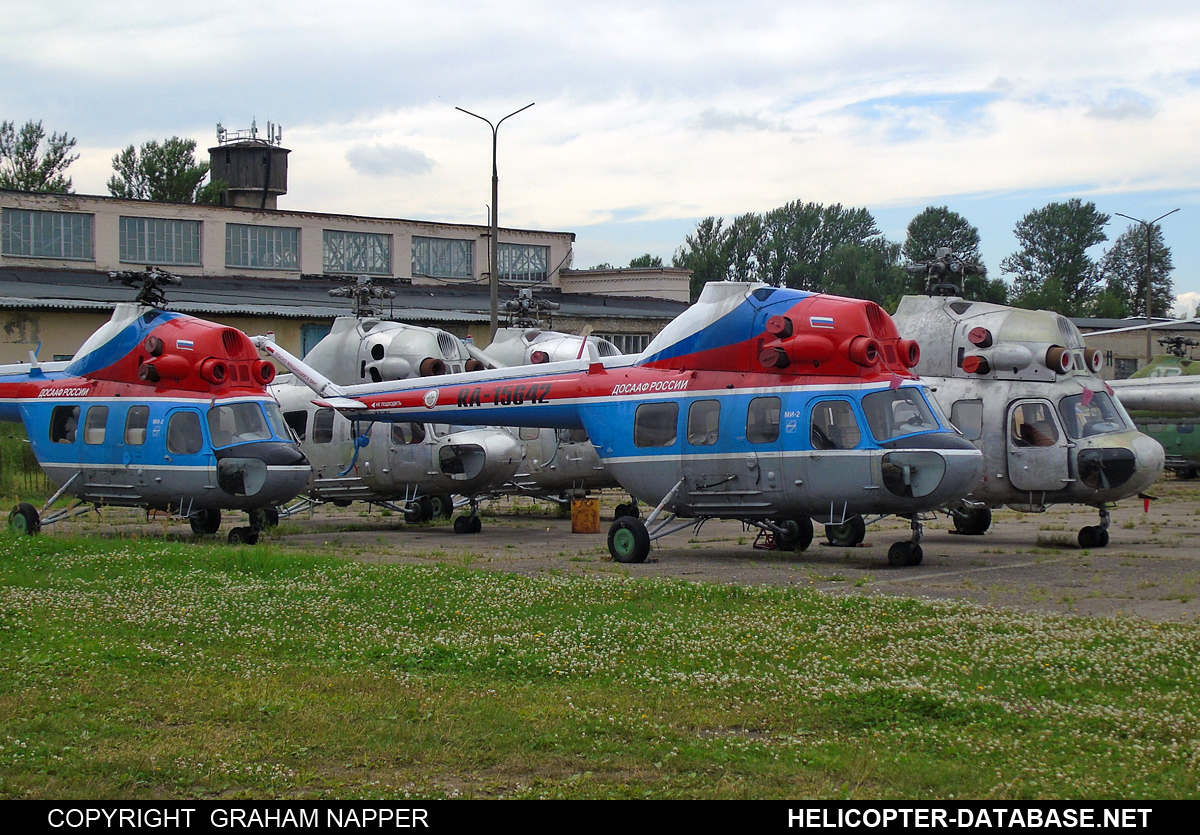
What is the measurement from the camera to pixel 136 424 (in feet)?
63.4

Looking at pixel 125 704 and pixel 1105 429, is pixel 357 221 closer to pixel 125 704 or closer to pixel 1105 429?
pixel 1105 429

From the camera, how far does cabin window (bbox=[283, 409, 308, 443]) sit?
23.8 meters

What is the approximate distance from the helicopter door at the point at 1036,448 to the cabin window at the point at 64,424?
14895mm

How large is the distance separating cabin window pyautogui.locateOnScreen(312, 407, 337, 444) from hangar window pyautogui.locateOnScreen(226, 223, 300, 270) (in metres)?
34.6

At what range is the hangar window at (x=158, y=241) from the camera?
53.3 metres

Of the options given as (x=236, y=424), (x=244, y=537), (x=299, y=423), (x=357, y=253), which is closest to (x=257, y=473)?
(x=236, y=424)

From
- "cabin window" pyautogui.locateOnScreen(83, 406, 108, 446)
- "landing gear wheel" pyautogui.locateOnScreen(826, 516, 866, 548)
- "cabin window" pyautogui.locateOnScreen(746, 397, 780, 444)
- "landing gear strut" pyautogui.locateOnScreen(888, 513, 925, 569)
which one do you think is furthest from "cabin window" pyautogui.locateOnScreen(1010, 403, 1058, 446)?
"cabin window" pyautogui.locateOnScreen(83, 406, 108, 446)

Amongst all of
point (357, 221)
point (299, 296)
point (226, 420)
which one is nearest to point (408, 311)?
point (299, 296)

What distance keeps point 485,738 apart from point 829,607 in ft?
16.9

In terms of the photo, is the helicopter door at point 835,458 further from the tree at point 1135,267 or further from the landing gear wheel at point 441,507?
the tree at point 1135,267

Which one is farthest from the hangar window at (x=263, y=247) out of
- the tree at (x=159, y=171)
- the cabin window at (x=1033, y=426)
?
the cabin window at (x=1033, y=426)

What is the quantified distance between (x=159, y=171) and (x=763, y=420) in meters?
75.8

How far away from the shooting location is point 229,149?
66.4 meters

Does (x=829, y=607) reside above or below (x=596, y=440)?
below
